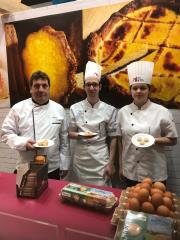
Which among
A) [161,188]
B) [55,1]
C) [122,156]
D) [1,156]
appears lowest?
[1,156]

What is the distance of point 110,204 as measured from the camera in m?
1.23

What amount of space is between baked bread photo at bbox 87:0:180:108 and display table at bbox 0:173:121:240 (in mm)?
1196

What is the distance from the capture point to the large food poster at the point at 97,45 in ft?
7.16

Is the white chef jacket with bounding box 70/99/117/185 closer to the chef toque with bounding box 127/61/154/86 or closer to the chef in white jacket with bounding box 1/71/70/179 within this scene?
the chef in white jacket with bounding box 1/71/70/179

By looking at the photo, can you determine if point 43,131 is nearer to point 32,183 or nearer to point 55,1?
point 32,183

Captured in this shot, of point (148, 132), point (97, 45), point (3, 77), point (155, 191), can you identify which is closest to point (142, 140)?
point (148, 132)

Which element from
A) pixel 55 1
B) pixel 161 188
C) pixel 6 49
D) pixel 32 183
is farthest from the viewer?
pixel 6 49

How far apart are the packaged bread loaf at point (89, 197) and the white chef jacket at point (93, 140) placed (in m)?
0.89

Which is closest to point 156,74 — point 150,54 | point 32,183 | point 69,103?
point 150,54

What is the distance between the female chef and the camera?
1.92 m

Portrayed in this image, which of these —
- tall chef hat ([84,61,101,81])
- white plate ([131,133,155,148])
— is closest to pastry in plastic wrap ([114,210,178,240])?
white plate ([131,133,155,148])

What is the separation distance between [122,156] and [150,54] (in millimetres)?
937

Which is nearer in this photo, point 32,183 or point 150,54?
point 32,183

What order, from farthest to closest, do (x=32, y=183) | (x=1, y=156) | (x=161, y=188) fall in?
(x=1, y=156)
(x=32, y=183)
(x=161, y=188)
